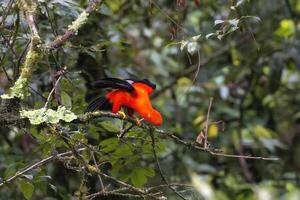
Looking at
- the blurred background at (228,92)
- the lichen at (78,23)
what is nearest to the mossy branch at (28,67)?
the lichen at (78,23)

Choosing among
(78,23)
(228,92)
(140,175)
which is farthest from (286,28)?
(78,23)

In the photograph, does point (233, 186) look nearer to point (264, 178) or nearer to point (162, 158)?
point (264, 178)

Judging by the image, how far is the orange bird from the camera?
1672 millimetres

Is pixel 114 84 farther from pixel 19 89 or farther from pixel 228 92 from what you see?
pixel 228 92

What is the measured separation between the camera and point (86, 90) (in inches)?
111

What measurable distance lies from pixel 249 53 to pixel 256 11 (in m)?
0.42

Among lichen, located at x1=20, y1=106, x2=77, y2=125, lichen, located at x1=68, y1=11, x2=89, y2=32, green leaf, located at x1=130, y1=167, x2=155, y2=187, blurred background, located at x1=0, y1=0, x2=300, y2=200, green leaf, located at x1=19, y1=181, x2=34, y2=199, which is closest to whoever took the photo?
lichen, located at x1=20, y1=106, x2=77, y2=125

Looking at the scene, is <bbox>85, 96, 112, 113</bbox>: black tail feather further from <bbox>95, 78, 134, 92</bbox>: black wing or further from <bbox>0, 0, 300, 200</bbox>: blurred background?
<bbox>0, 0, 300, 200</bbox>: blurred background

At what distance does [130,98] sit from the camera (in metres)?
1.71

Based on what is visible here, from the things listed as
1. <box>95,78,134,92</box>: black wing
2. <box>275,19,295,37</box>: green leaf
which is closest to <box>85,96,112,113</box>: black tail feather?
<box>95,78,134,92</box>: black wing

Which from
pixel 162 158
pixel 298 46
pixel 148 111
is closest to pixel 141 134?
pixel 148 111

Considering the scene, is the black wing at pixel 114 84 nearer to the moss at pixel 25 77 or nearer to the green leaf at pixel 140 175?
the moss at pixel 25 77

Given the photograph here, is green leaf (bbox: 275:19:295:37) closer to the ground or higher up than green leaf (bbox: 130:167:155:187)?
higher up

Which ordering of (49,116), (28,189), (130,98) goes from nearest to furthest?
(49,116) < (130,98) < (28,189)
